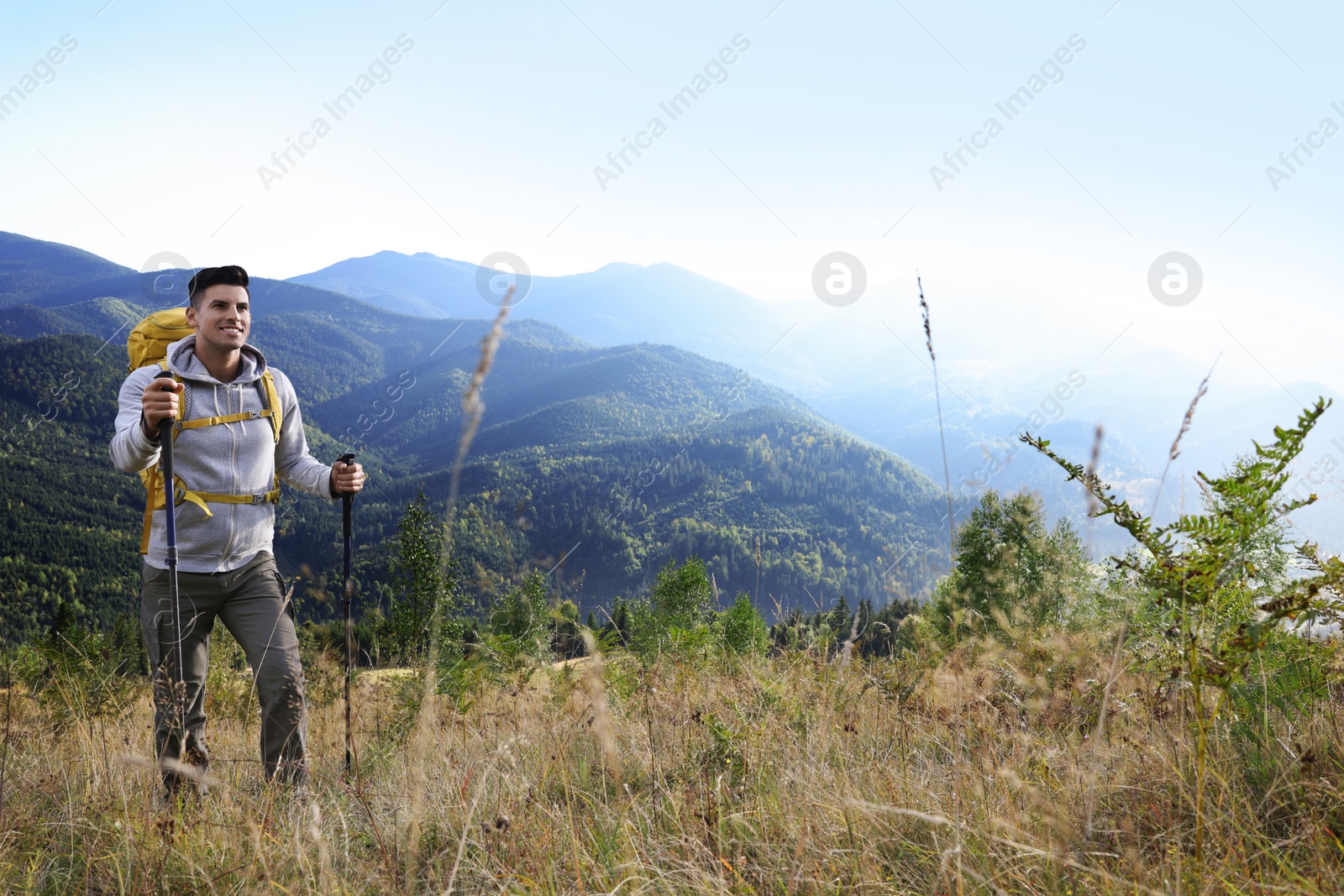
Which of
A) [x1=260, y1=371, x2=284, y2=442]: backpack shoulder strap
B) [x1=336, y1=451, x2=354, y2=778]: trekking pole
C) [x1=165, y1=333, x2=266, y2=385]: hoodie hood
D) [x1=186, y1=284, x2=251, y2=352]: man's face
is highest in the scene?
[x1=186, y1=284, x2=251, y2=352]: man's face

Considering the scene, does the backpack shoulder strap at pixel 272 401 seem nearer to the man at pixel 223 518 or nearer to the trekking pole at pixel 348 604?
the man at pixel 223 518

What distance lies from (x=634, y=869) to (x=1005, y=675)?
227 centimetres

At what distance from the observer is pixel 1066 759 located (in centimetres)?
209

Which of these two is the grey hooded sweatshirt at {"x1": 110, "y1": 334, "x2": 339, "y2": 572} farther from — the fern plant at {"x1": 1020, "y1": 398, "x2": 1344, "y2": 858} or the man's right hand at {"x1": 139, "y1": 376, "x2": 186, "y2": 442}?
the fern plant at {"x1": 1020, "y1": 398, "x2": 1344, "y2": 858}

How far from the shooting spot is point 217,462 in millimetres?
3318

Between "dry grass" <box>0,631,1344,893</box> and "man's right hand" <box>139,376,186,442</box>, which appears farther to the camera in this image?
"man's right hand" <box>139,376,186,442</box>

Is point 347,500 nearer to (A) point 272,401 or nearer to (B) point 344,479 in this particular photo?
(B) point 344,479

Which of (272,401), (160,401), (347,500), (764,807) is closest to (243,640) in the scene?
(347,500)

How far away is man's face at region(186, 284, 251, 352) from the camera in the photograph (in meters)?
3.33

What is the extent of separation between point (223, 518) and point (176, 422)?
503mm

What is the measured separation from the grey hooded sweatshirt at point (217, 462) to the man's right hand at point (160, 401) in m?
0.51

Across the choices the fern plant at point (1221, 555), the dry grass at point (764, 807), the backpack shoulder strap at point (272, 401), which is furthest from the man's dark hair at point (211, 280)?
the fern plant at point (1221, 555)

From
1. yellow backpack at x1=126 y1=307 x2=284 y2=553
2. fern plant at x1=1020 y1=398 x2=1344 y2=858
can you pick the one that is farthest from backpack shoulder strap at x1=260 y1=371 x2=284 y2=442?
fern plant at x1=1020 y1=398 x2=1344 y2=858

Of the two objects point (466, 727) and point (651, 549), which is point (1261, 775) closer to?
point (466, 727)
